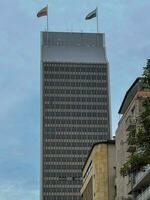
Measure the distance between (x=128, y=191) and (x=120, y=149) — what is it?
10.6 metres

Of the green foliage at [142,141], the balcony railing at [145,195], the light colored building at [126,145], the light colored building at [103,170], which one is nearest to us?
the green foliage at [142,141]

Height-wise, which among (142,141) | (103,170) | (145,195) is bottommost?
(142,141)

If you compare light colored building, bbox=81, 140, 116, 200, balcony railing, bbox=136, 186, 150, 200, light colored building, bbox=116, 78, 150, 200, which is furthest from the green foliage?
light colored building, bbox=81, 140, 116, 200

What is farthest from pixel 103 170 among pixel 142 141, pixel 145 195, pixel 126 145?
pixel 142 141

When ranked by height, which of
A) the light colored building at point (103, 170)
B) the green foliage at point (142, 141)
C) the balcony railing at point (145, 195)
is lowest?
the green foliage at point (142, 141)

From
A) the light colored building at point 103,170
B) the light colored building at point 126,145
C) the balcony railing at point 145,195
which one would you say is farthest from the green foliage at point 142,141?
the light colored building at point 103,170

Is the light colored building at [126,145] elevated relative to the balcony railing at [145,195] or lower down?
elevated

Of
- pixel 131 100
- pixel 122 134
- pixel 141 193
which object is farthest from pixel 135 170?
pixel 122 134

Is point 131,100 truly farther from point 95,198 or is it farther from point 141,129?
point 141,129

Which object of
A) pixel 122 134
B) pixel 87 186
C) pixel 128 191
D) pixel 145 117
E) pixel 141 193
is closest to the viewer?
pixel 145 117

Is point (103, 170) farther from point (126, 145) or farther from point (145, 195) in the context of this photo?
point (145, 195)

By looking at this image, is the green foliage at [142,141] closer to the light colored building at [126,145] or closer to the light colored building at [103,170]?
the light colored building at [126,145]

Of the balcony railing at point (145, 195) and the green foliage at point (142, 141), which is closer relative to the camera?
the green foliage at point (142, 141)

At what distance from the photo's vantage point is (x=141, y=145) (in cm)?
2672
